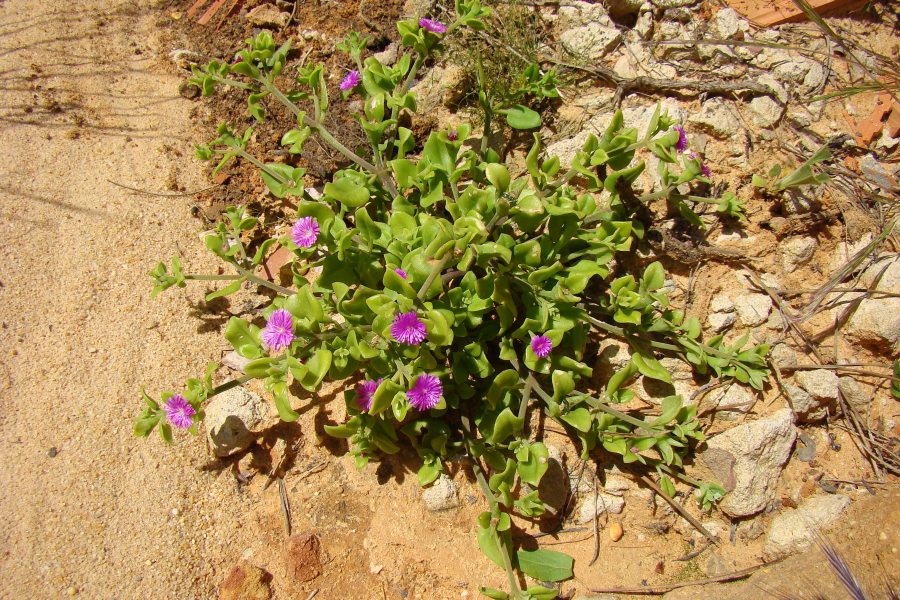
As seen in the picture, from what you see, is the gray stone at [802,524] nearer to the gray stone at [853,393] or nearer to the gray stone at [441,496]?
the gray stone at [853,393]

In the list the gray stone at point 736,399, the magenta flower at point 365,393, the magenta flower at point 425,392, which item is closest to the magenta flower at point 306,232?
the magenta flower at point 365,393

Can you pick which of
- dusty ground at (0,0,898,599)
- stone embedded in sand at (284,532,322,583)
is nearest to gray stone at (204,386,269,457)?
dusty ground at (0,0,898,599)

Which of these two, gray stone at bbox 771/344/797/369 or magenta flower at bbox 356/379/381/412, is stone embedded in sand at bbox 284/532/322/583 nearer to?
magenta flower at bbox 356/379/381/412

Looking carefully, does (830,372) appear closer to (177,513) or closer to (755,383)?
(755,383)

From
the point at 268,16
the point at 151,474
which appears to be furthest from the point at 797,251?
the point at 268,16

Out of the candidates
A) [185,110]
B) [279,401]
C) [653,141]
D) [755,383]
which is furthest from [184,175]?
[755,383]
